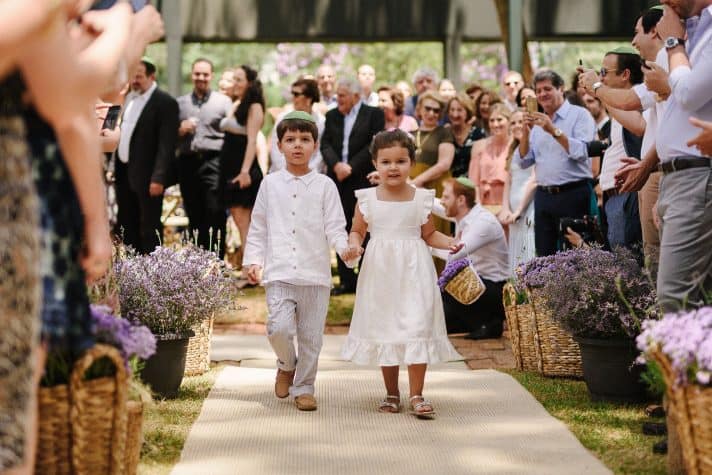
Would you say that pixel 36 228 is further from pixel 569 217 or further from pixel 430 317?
pixel 569 217

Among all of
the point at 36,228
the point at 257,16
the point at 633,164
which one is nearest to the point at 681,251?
the point at 633,164

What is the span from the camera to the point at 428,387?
6625 millimetres

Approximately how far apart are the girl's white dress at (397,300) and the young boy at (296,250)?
8.7 inches

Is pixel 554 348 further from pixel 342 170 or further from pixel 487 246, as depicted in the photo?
pixel 342 170

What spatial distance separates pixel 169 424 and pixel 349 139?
5.58 m

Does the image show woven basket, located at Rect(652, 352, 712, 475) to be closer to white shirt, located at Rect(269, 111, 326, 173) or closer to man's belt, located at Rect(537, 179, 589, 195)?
man's belt, located at Rect(537, 179, 589, 195)

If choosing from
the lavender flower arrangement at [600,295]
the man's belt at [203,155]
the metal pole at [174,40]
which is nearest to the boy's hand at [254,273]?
the lavender flower arrangement at [600,295]

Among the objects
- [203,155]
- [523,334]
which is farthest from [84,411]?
[203,155]

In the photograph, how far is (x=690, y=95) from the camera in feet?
15.0

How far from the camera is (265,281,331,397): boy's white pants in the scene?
6113 mm

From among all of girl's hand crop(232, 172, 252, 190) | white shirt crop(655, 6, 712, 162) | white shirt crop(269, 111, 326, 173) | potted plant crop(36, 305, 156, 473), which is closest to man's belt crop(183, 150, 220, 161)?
girl's hand crop(232, 172, 252, 190)

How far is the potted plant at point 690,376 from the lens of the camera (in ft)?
12.1

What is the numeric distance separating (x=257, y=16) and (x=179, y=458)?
9835mm

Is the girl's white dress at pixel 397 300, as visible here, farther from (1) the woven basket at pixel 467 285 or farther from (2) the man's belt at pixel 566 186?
(2) the man's belt at pixel 566 186
